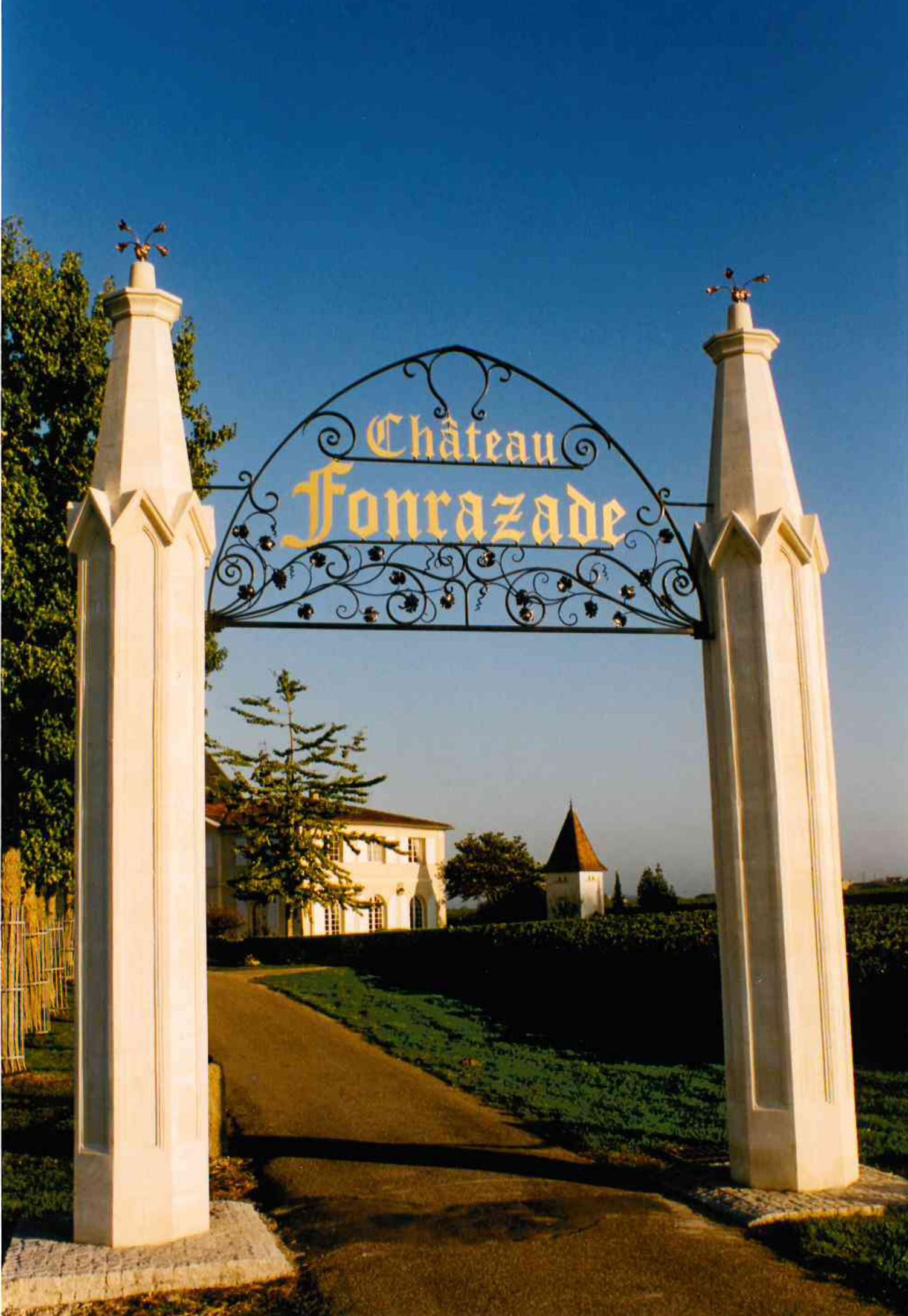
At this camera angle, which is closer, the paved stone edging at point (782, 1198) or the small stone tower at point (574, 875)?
the paved stone edging at point (782, 1198)

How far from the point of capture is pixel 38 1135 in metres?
11.4

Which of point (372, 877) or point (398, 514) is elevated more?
point (398, 514)

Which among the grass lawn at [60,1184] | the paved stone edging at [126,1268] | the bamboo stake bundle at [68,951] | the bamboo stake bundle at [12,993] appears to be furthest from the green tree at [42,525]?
the bamboo stake bundle at [68,951]

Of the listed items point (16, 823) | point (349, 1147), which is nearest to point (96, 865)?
point (349, 1147)

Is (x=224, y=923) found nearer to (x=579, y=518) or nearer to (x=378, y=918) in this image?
(x=378, y=918)

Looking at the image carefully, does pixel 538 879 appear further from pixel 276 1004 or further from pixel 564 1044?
pixel 564 1044

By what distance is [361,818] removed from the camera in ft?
180

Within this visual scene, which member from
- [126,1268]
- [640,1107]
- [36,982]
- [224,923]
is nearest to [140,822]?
[126,1268]

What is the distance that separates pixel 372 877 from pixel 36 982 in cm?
3705

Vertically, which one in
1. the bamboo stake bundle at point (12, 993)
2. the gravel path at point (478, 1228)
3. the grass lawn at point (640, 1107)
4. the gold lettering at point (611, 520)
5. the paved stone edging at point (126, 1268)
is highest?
the gold lettering at point (611, 520)

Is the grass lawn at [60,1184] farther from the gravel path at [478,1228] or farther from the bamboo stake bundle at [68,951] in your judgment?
the bamboo stake bundle at [68,951]

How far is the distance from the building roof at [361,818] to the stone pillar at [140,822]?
3900 cm

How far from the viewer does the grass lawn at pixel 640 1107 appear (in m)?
6.95

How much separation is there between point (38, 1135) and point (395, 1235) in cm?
549
